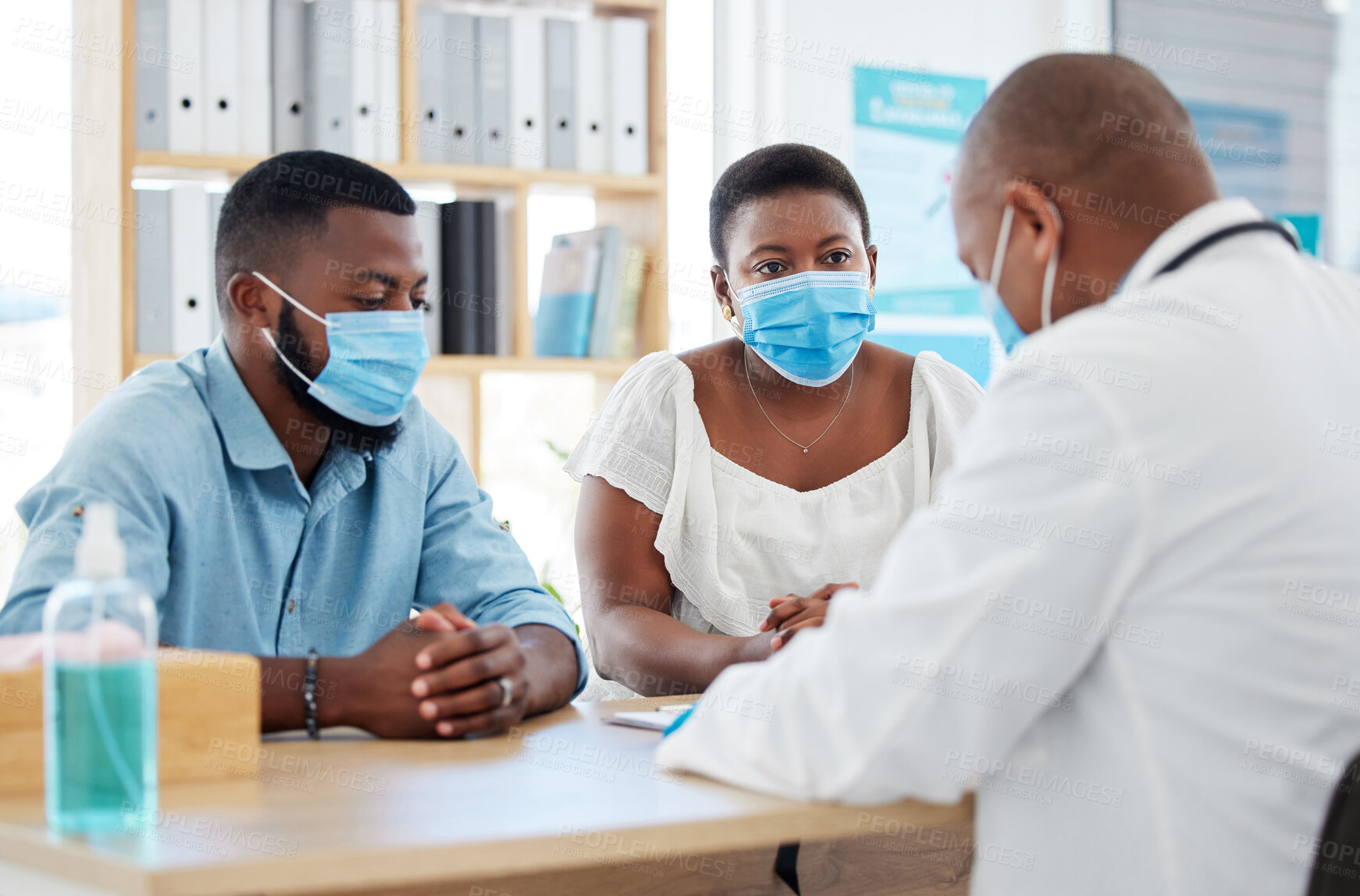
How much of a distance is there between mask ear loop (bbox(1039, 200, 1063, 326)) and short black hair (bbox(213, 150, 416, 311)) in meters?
1.01

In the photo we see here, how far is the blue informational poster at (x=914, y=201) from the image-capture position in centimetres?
360

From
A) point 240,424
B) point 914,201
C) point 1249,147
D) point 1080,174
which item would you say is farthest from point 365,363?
point 1249,147

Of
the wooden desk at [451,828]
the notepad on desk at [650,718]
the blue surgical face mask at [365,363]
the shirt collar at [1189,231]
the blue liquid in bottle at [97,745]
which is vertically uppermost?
the shirt collar at [1189,231]

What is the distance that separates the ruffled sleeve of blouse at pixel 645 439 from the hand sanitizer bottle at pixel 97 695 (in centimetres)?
110

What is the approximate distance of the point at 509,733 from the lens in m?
1.33

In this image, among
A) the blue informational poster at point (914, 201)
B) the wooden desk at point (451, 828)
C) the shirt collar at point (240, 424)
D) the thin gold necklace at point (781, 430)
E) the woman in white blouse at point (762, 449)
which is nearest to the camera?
the wooden desk at point (451, 828)

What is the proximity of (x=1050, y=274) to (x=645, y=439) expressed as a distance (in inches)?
36.7

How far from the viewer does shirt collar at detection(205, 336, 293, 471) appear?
5.22ft

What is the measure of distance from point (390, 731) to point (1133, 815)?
2.48 feet

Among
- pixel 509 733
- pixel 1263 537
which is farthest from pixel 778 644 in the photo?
pixel 1263 537

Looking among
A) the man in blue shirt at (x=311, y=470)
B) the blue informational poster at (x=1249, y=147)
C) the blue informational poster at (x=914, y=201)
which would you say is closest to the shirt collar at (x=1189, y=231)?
the man in blue shirt at (x=311, y=470)

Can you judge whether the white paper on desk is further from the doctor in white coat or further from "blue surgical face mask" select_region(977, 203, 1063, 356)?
"blue surgical face mask" select_region(977, 203, 1063, 356)

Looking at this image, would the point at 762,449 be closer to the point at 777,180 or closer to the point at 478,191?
the point at 777,180

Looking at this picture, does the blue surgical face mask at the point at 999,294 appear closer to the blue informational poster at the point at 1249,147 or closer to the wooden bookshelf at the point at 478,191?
the wooden bookshelf at the point at 478,191
